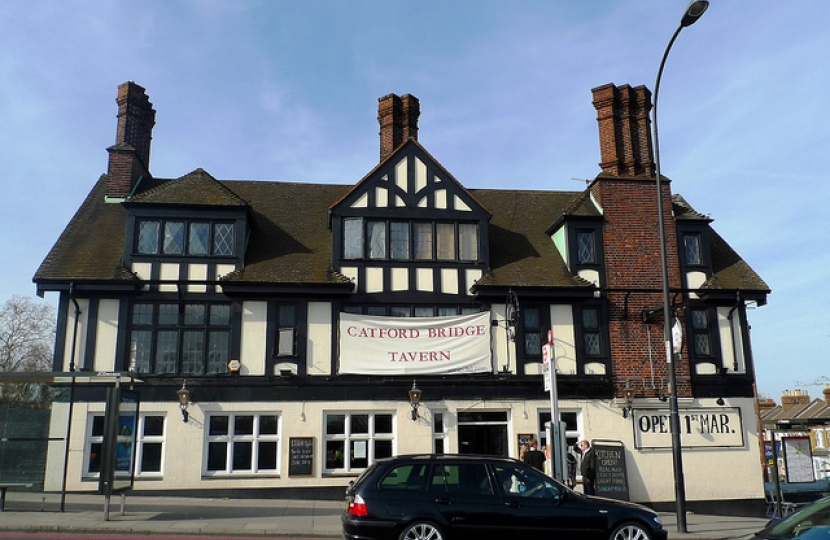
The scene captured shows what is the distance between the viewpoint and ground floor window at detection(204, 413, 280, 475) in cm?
1780

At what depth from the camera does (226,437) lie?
1791cm

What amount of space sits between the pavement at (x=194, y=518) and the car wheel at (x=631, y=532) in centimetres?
264

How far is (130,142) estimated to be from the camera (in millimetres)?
21797

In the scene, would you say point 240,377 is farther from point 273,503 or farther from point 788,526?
point 788,526

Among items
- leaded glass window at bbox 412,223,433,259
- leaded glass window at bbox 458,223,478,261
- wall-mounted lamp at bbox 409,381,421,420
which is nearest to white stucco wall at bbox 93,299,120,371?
wall-mounted lamp at bbox 409,381,421,420

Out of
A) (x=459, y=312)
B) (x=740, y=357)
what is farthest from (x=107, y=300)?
(x=740, y=357)

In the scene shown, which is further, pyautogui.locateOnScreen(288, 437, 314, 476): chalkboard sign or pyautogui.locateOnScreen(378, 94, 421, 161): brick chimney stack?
pyautogui.locateOnScreen(378, 94, 421, 161): brick chimney stack

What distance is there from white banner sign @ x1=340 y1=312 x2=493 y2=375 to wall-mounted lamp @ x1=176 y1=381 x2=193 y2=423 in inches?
158

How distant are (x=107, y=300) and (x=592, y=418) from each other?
1354 cm

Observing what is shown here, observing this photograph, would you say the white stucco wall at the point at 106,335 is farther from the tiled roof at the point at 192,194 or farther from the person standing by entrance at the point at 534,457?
the person standing by entrance at the point at 534,457

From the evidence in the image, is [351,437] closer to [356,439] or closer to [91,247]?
[356,439]

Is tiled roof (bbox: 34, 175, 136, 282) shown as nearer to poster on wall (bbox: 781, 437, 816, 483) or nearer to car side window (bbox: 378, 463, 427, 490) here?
car side window (bbox: 378, 463, 427, 490)

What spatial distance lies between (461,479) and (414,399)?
27.6 feet

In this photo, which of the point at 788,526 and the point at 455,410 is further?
the point at 455,410
